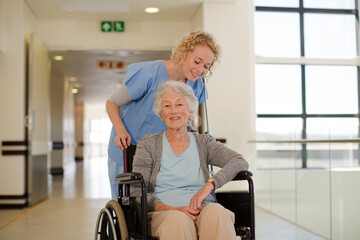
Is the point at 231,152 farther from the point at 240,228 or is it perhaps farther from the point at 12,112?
the point at 12,112

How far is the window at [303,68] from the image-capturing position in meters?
5.76

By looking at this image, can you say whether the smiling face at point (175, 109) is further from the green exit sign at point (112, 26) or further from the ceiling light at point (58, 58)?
the ceiling light at point (58, 58)

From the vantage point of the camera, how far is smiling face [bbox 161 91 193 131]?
6.66ft

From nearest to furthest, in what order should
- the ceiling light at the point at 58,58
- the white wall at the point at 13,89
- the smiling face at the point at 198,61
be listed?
the smiling face at the point at 198,61
the white wall at the point at 13,89
the ceiling light at the point at 58,58

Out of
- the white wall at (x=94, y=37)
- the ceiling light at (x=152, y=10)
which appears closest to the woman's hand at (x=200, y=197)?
the ceiling light at (x=152, y=10)

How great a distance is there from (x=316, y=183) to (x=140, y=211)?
214 cm

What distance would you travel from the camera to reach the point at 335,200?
315cm

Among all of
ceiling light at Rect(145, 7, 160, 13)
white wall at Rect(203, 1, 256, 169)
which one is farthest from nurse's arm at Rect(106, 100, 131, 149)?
ceiling light at Rect(145, 7, 160, 13)

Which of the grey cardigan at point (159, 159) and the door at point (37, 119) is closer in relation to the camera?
the grey cardigan at point (159, 159)

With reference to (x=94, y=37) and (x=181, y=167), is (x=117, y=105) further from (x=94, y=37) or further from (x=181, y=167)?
(x=94, y=37)

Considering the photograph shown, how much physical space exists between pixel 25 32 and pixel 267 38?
3.07m

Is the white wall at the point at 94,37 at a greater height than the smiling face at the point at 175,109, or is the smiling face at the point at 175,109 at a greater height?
the white wall at the point at 94,37

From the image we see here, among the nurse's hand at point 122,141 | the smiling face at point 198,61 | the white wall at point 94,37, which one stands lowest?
the nurse's hand at point 122,141

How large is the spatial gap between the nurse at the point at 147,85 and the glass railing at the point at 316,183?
4.30ft
